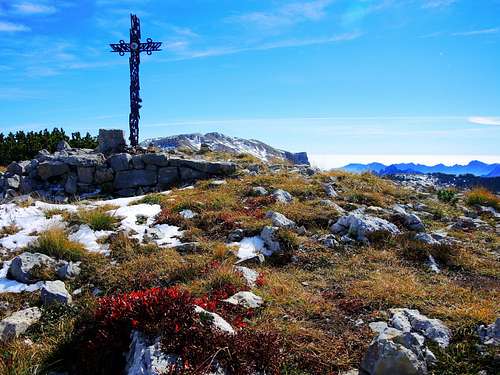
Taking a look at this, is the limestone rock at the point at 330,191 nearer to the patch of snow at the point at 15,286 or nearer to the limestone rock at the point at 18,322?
the patch of snow at the point at 15,286

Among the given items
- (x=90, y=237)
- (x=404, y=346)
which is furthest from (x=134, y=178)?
(x=404, y=346)

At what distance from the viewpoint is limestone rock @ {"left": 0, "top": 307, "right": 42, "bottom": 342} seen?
550 cm

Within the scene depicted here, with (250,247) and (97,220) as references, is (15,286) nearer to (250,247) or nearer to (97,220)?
(97,220)

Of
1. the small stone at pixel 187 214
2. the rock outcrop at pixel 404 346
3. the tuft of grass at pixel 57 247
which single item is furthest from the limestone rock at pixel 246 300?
the small stone at pixel 187 214

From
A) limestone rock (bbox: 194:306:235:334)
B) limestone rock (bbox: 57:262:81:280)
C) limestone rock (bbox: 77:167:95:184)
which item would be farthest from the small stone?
limestone rock (bbox: 77:167:95:184)

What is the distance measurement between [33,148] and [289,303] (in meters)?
24.9

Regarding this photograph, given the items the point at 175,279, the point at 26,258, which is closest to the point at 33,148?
the point at 26,258

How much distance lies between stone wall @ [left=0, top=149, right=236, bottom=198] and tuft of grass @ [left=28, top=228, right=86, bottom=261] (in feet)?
28.2

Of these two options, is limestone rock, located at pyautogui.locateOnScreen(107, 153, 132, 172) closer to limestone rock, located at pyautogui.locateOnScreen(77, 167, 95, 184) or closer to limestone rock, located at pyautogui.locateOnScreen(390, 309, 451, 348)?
limestone rock, located at pyautogui.locateOnScreen(77, 167, 95, 184)

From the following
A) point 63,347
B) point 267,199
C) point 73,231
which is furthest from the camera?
point 267,199

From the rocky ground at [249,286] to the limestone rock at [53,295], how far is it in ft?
0.07

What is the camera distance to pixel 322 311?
6082 mm

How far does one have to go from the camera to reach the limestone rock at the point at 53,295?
6.36 meters

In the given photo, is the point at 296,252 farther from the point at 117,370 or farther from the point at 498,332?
the point at 117,370
